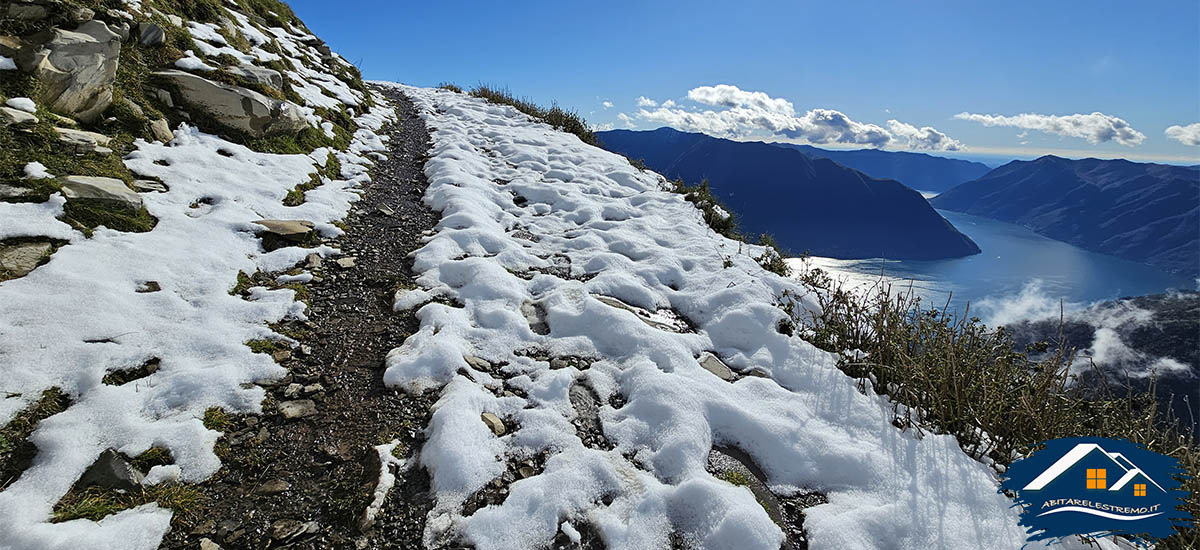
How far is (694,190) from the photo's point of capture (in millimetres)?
10617

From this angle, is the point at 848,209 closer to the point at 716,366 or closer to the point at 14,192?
the point at 716,366

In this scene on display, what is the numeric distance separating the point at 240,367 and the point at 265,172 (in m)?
5.39

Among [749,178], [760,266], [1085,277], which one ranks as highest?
[749,178]

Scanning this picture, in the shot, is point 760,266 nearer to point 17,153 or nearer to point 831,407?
point 831,407

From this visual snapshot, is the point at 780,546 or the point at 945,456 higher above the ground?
the point at 945,456

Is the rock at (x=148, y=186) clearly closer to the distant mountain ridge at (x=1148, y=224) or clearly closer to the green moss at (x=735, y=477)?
the green moss at (x=735, y=477)

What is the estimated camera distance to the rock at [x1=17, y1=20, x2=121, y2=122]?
5.52 metres

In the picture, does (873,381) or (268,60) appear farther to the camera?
(268,60)

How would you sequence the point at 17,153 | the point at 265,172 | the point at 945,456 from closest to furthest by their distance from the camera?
1. the point at 945,456
2. the point at 17,153
3. the point at 265,172

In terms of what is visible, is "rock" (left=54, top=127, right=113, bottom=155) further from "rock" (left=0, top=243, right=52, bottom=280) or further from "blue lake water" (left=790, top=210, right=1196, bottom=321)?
"blue lake water" (left=790, top=210, right=1196, bottom=321)

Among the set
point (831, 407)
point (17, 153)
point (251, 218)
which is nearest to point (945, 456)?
point (831, 407)

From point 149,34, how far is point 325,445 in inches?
367
